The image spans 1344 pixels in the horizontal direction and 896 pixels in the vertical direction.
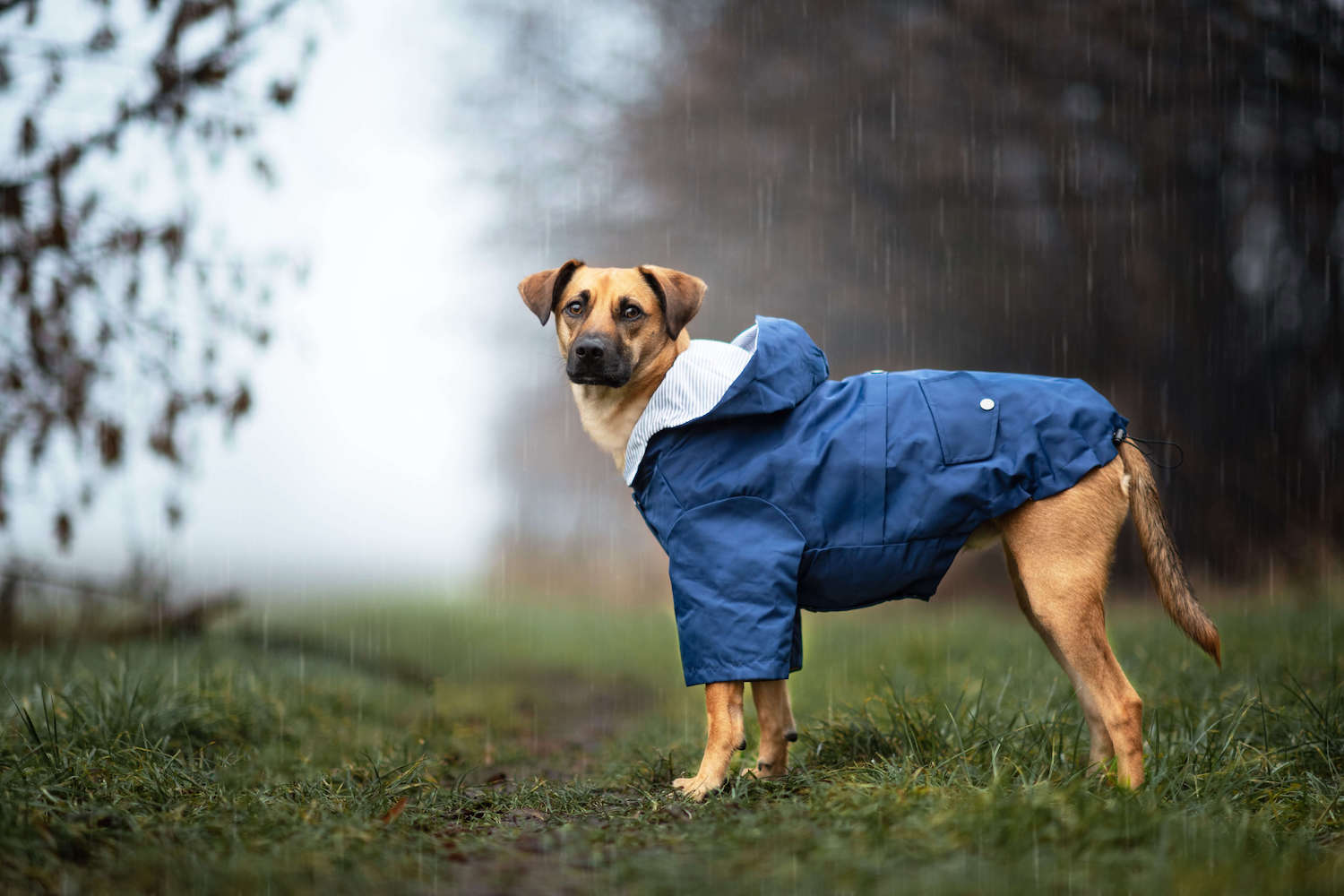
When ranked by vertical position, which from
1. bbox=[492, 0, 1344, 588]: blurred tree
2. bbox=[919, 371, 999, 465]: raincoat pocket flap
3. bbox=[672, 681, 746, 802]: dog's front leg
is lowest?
bbox=[672, 681, 746, 802]: dog's front leg

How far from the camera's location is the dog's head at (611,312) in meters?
3.91

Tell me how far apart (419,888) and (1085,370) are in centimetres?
1070

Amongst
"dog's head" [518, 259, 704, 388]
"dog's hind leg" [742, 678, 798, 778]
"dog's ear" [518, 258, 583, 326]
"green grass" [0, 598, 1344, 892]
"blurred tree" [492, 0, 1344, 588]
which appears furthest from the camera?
"blurred tree" [492, 0, 1344, 588]

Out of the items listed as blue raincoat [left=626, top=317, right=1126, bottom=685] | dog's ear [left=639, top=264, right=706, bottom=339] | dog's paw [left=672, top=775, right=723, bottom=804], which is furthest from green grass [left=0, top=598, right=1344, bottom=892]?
dog's ear [left=639, top=264, right=706, bottom=339]

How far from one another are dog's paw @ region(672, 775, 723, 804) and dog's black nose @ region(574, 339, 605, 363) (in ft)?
5.60

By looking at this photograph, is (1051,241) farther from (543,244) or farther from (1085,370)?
(543,244)

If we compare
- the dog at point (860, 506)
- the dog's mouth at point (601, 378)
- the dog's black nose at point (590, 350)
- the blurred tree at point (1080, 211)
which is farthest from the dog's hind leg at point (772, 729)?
the blurred tree at point (1080, 211)

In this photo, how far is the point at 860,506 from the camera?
3619 mm

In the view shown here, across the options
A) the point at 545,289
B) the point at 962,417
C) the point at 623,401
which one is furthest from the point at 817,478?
the point at 545,289

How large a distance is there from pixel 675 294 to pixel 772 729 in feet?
6.20

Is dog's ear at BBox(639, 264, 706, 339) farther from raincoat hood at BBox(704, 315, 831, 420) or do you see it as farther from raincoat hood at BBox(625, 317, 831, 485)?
raincoat hood at BBox(704, 315, 831, 420)

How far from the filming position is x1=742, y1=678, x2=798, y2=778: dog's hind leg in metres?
3.80

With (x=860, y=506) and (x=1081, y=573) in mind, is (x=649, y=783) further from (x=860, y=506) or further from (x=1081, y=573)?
(x=1081, y=573)

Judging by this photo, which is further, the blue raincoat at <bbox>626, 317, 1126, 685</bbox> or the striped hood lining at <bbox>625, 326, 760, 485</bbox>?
the striped hood lining at <bbox>625, 326, 760, 485</bbox>
